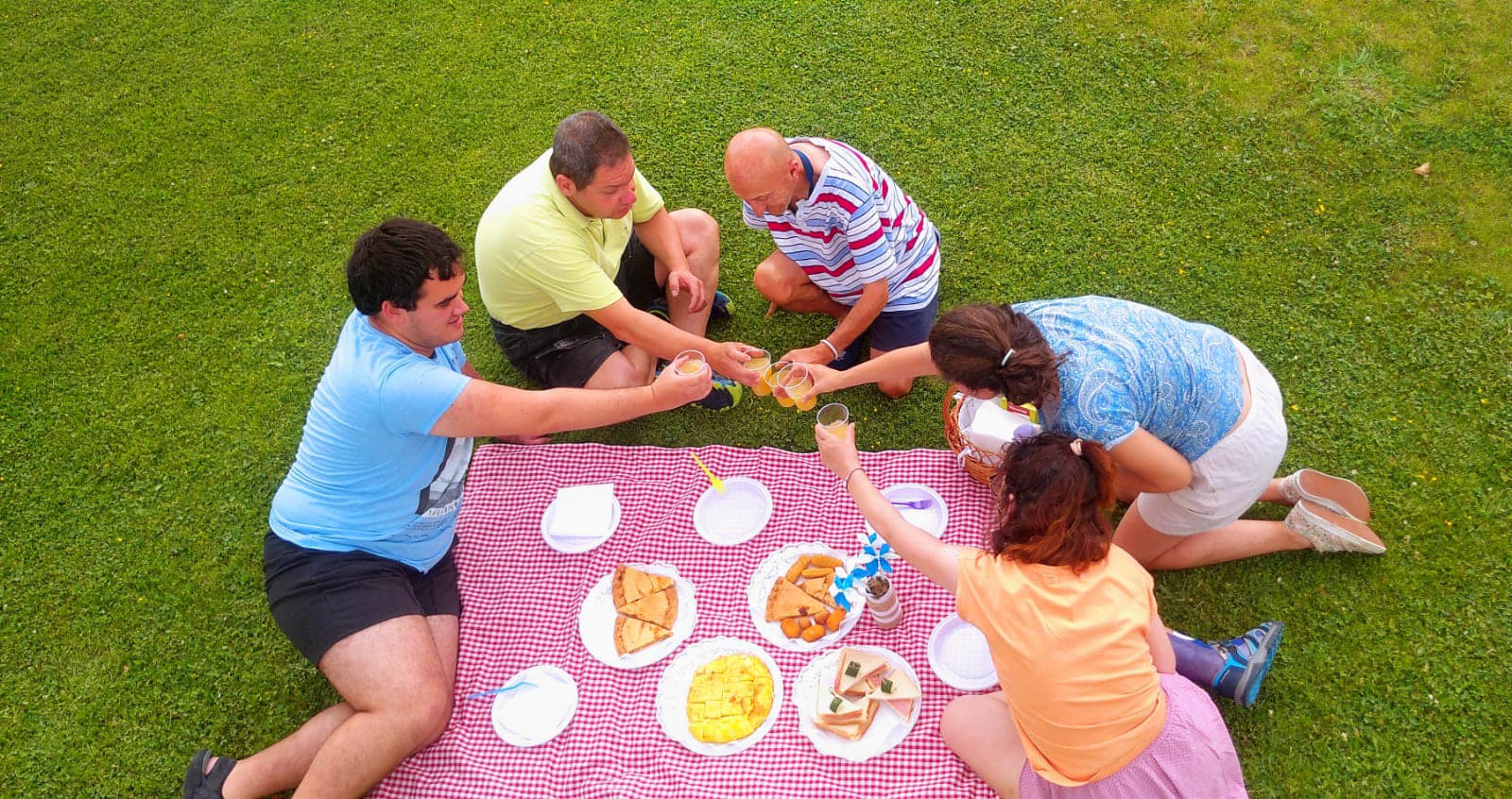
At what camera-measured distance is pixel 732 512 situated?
15.2 ft

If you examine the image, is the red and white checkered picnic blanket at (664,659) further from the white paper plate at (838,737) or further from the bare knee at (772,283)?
the bare knee at (772,283)

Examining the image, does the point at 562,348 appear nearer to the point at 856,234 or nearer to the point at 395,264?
the point at 395,264

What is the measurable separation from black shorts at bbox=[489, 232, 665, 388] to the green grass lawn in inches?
21.2

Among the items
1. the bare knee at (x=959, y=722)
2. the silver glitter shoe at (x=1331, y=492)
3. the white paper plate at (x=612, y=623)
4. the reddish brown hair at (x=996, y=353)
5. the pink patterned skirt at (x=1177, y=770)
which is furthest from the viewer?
the silver glitter shoe at (x=1331, y=492)

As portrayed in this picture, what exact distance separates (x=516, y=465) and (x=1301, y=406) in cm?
452

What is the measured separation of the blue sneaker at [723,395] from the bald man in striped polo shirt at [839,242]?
1.70 feet

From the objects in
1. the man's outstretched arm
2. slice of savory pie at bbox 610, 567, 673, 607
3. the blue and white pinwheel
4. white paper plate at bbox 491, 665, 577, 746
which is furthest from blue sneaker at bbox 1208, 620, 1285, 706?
white paper plate at bbox 491, 665, 577, 746

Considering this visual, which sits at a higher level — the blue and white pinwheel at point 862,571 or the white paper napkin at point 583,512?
the blue and white pinwheel at point 862,571

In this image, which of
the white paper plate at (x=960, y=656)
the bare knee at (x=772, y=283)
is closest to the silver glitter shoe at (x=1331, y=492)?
the white paper plate at (x=960, y=656)

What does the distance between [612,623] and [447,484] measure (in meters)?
1.07

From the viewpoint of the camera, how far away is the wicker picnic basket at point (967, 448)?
4375mm

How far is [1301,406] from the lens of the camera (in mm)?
4996

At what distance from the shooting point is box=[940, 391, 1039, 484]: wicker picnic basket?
14.4 ft

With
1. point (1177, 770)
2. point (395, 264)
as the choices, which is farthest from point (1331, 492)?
point (395, 264)
